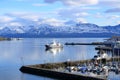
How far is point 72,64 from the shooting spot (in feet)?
136

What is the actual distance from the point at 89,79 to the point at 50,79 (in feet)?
14.9

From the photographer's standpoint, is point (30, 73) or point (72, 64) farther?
point (72, 64)

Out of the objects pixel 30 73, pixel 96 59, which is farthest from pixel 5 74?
pixel 96 59

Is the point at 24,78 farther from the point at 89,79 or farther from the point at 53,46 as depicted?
the point at 53,46

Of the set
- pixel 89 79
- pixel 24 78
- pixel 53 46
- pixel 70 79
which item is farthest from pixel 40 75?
pixel 53 46

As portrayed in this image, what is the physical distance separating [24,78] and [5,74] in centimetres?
383

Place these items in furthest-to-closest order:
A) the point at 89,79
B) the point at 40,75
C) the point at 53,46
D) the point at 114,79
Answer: the point at 53,46, the point at 40,75, the point at 114,79, the point at 89,79

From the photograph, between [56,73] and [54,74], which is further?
[54,74]

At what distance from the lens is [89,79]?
1126 inches

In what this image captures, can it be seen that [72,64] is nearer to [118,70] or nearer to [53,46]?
[118,70]

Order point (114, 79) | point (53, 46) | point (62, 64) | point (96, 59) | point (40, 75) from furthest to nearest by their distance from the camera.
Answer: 1. point (53, 46)
2. point (96, 59)
3. point (62, 64)
4. point (40, 75)
5. point (114, 79)

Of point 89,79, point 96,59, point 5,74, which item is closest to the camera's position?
point 89,79

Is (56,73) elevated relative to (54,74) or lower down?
elevated

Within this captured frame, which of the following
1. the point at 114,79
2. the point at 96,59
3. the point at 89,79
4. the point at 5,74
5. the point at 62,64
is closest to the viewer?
the point at 89,79
